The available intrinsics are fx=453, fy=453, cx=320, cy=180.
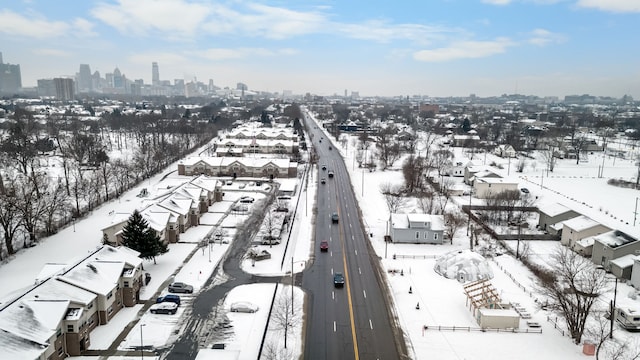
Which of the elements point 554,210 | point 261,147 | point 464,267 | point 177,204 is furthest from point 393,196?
point 261,147

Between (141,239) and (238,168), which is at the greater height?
(238,168)

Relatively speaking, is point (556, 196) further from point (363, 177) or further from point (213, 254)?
point (213, 254)

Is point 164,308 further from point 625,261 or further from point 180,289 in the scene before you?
point 625,261

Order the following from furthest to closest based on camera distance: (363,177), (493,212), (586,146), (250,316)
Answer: (586,146) < (363,177) < (493,212) < (250,316)

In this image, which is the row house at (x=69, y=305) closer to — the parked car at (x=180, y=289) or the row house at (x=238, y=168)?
the parked car at (x=180, y=289)

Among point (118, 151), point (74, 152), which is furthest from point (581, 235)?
point (118, 151)

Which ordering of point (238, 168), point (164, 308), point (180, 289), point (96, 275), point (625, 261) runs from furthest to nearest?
1. point (238, 168)
2. point (625, 261)
3. point (180, 289)
4. point (164, 308)
5. point (96, 275)

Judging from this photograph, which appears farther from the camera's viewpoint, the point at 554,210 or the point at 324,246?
the point at 554,210

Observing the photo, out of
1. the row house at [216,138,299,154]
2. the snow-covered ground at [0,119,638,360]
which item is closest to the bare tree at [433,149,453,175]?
the snow-covered ground at [0,119,638,360]
